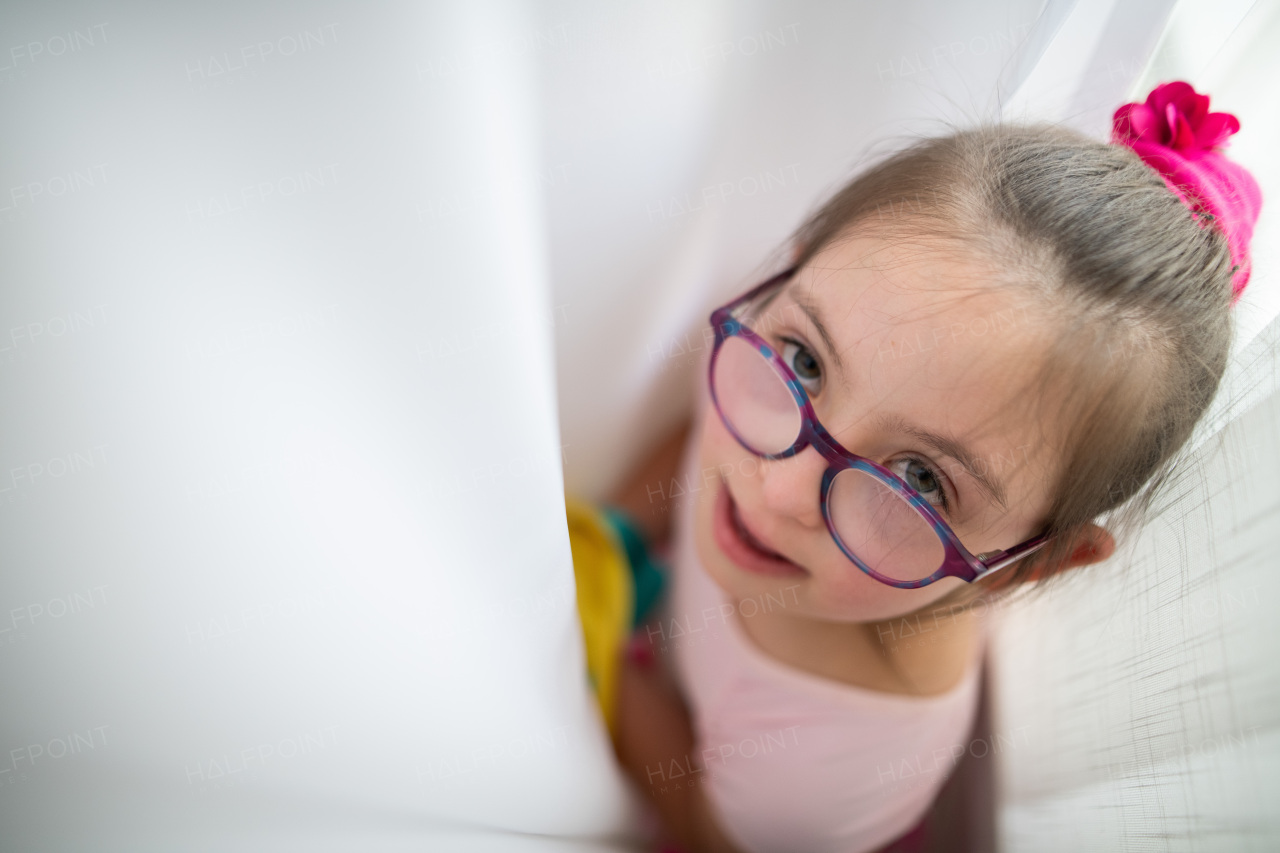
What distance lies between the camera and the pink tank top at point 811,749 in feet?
2.70

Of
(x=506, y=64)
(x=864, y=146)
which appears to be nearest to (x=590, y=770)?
(x=506, y=64)

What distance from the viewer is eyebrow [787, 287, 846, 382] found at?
0.58 m

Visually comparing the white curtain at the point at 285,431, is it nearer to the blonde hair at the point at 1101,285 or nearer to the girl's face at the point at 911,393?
the blonde hair at the point at 1101,285

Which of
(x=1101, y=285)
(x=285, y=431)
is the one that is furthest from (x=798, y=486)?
(x=285, y=431)

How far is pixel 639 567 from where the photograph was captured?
111 cm

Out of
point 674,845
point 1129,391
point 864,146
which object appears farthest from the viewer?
point 674,845

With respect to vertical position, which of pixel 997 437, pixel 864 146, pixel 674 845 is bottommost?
pixel 674 845

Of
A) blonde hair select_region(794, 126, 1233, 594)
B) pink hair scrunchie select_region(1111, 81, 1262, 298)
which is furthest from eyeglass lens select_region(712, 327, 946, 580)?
pink hair scrunchie select_region(1111, 81, 1262, 298)

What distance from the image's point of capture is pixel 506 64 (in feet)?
1.49

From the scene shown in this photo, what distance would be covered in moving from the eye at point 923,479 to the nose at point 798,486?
6 centimetres

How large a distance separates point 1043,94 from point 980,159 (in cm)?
20

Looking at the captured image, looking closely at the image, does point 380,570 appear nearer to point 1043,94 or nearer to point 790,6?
point 790,6

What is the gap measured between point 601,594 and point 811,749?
1.08 ft

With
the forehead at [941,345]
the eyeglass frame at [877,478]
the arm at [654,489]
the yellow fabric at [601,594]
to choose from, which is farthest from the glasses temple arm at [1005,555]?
the arm at [654,489]
